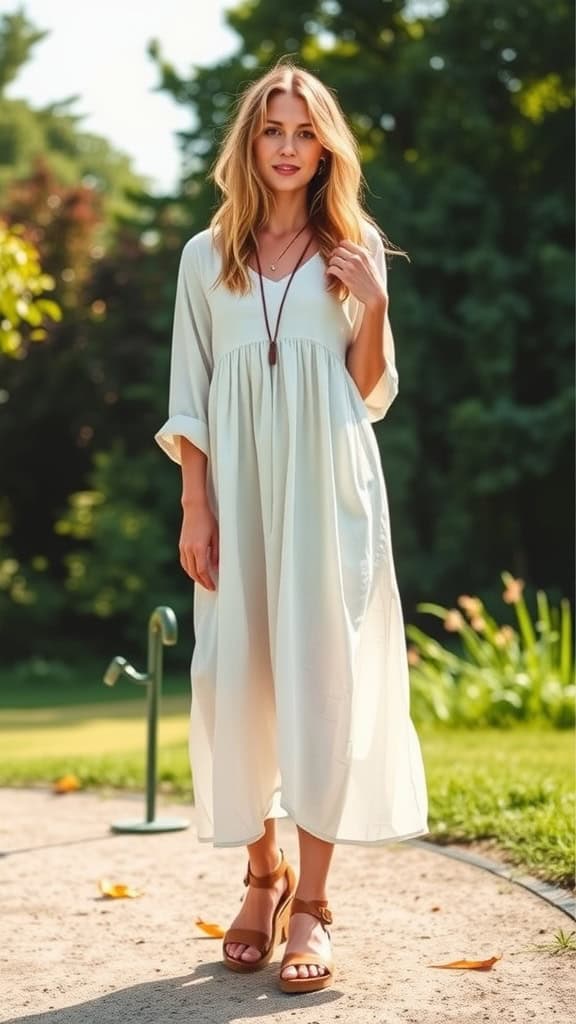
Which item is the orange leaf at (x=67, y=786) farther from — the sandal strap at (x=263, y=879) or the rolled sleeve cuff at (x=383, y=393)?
the rolled sleeve cuff at (x=383, y=393)

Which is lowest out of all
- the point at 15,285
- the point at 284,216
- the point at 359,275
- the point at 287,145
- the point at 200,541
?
the point at 200,541

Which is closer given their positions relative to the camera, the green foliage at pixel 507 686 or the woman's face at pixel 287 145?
the woman's face at pixel 287 145

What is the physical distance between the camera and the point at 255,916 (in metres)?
3.28

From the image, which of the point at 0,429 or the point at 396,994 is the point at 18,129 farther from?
the point at 396,994

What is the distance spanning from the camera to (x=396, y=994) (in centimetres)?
295

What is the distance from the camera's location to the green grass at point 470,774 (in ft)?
14.1

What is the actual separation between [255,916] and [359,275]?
145 cm

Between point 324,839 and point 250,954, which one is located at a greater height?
point 324,839

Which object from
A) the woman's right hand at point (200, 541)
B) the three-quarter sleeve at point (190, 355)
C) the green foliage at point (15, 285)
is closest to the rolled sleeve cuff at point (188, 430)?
the three-quarter sleeve at point (190, 355)

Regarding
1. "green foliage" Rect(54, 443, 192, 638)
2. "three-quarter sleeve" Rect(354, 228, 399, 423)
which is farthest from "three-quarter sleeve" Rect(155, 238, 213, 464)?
"green foliage" Rect(54, 443, 192, 638)

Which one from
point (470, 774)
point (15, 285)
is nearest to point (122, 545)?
point (15, 285)

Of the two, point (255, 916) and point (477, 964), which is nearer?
point (477, 964)

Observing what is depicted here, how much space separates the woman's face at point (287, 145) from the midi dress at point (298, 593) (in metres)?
0.19

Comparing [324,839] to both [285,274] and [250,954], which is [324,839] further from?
[285,274]
